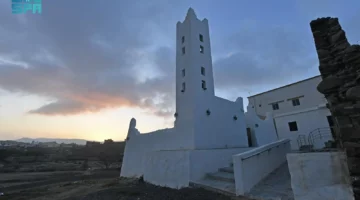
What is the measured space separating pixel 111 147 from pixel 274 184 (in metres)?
53.2

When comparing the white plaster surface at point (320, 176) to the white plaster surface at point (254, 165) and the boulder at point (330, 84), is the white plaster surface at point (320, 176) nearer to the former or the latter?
the boulder at point (330, 84)

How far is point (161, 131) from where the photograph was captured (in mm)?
14961

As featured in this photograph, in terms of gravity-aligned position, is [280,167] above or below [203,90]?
below

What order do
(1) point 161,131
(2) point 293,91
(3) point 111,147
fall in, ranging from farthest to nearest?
(3) point 111,147 < (2) point 293,91 < (1) point 161,131

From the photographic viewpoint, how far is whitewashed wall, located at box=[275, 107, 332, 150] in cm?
1630

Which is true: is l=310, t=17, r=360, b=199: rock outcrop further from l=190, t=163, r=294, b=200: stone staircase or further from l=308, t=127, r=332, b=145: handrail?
l=308, t=127, r=332, b=145: handrail

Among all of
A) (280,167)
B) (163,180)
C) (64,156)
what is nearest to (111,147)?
(64,156)

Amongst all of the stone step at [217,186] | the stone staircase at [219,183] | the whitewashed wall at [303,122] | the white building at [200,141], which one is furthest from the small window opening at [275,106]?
the stone step at [217,186]

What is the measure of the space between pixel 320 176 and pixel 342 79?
251 centimetres

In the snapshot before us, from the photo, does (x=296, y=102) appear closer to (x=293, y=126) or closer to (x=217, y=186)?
(x=293, y=126)

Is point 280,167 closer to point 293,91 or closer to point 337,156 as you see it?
point 337,156

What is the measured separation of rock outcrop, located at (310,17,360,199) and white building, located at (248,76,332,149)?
14.4 metres

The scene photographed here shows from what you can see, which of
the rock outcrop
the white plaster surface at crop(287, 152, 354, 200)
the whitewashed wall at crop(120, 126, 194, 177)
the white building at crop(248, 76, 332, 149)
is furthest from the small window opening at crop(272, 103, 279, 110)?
the rock outcrop

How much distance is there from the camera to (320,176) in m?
4.40
